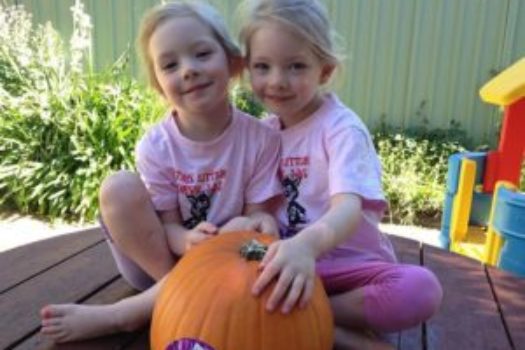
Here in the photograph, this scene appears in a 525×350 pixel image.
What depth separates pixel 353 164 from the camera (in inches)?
54.6

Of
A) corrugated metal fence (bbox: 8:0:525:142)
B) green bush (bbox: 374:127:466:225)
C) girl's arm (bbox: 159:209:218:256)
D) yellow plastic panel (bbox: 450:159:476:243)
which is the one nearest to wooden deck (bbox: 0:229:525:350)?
girl's arm (bbox: 159:209:218:256)

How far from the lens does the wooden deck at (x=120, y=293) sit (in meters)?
1.44

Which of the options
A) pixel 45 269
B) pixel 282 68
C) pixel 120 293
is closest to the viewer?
pixel 282 68

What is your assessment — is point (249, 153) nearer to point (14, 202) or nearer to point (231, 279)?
point (231, 279)

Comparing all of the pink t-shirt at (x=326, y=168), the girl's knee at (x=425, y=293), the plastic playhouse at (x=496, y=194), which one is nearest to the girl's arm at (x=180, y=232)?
the pink t-shirt at (x=326, y=168)

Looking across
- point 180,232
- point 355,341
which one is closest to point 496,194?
point 355,341

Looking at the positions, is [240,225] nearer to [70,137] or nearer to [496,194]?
[496,194]

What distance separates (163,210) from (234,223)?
22cm

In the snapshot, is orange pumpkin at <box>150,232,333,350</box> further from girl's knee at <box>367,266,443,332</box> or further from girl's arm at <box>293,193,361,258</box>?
girl's knee at <box>367,266,443,332</box>

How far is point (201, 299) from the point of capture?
1103 millimetres

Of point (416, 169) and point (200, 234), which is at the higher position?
point (200, 234)

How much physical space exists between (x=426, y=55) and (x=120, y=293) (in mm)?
4488

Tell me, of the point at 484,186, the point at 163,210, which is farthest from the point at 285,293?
the point at 484,186

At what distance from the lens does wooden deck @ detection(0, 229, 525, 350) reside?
4.73 ft
